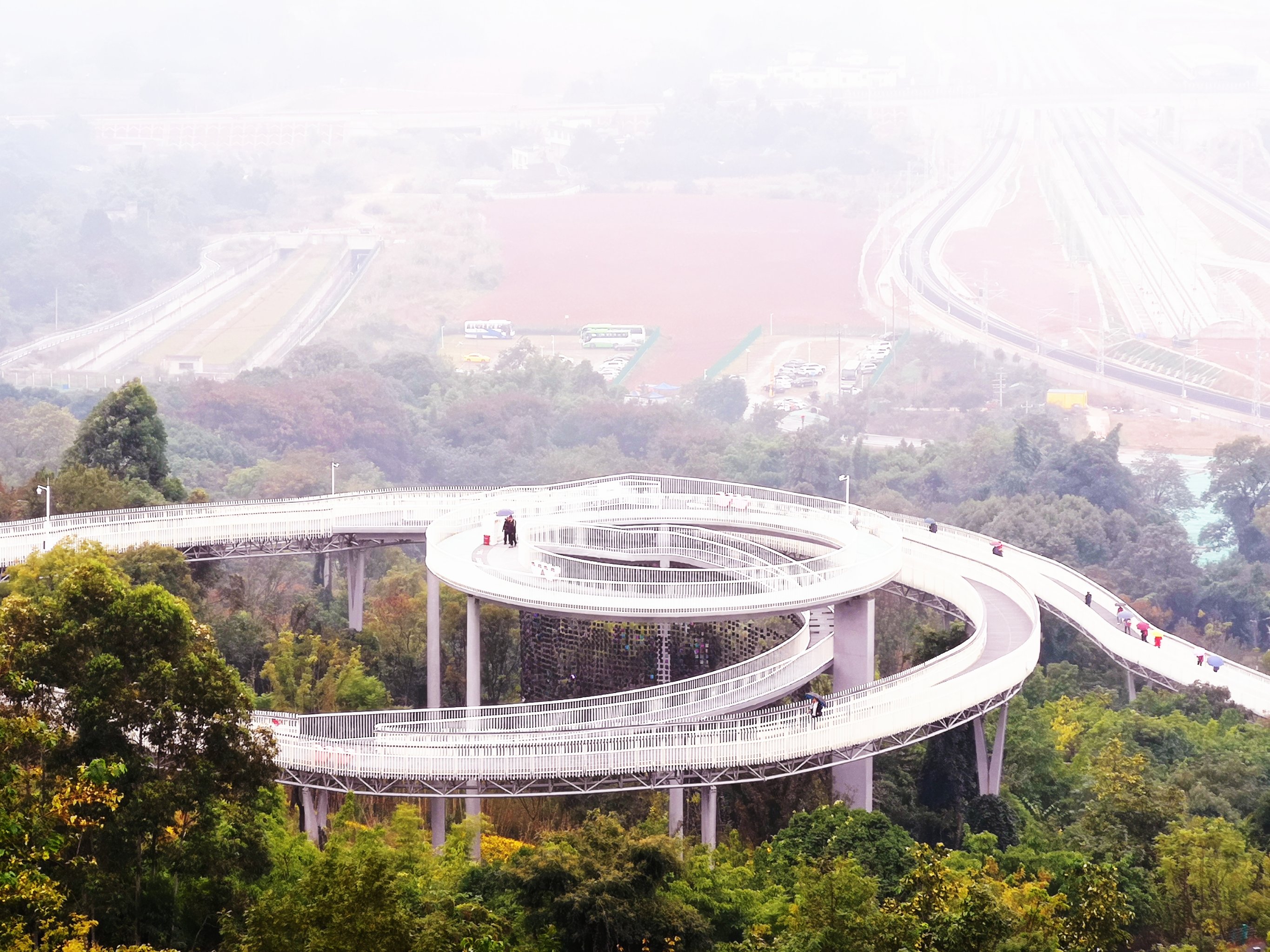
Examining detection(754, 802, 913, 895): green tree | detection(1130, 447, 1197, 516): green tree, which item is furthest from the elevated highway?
detection(754, 802, 913, 895): green tree

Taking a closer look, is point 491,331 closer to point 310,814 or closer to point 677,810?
point 677,810

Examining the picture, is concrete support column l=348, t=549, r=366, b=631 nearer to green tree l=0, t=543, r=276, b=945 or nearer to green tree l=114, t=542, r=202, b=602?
green tree l=114, t=542, r=202, b=602

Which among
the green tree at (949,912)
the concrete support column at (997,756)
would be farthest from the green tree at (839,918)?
the concrete support column at (997,756)

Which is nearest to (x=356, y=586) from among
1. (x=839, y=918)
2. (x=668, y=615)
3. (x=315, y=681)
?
(x=315, y=681)

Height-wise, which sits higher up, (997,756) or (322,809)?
(322,809)

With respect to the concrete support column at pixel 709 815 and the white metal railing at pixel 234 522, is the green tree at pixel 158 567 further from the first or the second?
the concrete support column at pixel 709 815

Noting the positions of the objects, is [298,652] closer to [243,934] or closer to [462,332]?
[243,934]
